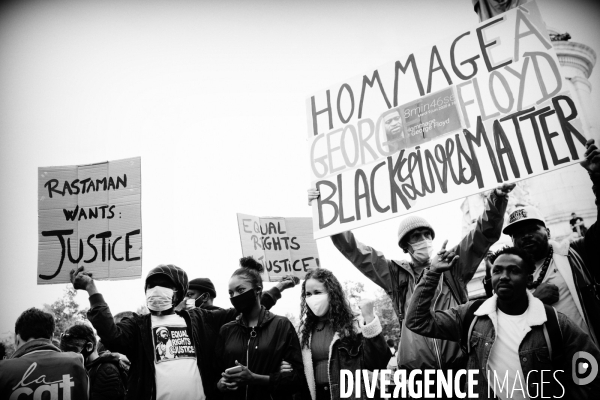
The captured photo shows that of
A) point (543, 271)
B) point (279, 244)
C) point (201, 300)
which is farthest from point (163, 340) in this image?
point (279, 244)

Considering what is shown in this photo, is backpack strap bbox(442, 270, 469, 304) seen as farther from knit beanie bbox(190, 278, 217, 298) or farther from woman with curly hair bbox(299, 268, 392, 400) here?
knit beanie bbox(190, 278, 217, 298)

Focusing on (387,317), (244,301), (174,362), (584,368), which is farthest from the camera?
(387,317)

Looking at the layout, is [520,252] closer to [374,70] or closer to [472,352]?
[472,352]

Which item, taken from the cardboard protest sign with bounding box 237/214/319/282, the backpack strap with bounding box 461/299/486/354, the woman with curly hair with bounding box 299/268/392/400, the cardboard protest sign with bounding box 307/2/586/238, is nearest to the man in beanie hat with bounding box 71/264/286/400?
the woman with curly hair with bounding box 299/268/392/400

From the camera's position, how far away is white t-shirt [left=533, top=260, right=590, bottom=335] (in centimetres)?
343

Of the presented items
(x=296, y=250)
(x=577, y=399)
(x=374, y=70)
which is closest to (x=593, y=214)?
(x=296, y=250)

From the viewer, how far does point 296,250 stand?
23.9 feet

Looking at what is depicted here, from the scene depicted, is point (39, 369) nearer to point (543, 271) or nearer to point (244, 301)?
point (244, 301)

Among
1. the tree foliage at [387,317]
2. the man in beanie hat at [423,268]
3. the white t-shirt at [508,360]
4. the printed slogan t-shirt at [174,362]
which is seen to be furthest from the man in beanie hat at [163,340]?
the tree foliage at [387,317]

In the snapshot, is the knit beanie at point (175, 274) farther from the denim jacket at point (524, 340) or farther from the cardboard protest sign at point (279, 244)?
the cardboard protest sign at point (279, 244)

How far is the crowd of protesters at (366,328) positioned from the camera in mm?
3156

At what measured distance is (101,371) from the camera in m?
4.71

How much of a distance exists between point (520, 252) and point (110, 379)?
364 cm

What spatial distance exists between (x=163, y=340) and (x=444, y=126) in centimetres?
271
